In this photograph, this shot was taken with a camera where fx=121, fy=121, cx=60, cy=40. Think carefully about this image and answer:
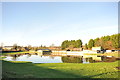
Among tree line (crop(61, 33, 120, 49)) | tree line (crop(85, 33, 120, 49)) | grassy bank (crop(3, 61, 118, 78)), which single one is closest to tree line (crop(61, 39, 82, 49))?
tree line (crop(61, 33, 120, 49))

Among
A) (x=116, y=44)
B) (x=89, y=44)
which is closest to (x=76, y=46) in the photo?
(x=89, y=44)

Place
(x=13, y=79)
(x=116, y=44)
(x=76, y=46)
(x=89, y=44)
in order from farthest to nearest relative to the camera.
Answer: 1. (x=76, y=46)
2. (x=89, y=44)
3. (x=116, y=44)
4. (x=13, y=79)

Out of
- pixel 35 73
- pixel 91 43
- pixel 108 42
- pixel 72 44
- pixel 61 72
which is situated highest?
pixel 108 42

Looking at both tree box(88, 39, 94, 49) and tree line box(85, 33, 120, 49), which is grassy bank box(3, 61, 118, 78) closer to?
tree line box(85, 33, 120, 49)

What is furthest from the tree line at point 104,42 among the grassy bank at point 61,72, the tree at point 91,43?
the grassy bank at point 61,72

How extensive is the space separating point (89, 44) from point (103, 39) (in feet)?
33.8

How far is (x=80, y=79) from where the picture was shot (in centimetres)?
1136

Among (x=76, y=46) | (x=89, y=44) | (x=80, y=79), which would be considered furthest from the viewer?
(x=76, y=46)

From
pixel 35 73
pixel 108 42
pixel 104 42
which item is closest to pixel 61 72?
pixel 35 73

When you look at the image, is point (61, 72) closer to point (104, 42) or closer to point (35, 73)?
point (35, 73)

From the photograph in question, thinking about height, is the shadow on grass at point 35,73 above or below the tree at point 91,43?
below

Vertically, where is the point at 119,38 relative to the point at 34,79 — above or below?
above

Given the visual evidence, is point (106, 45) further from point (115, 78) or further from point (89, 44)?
point (115, 78)

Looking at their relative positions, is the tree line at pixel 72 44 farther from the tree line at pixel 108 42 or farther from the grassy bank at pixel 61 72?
the grassy bank at pixel 61 72
